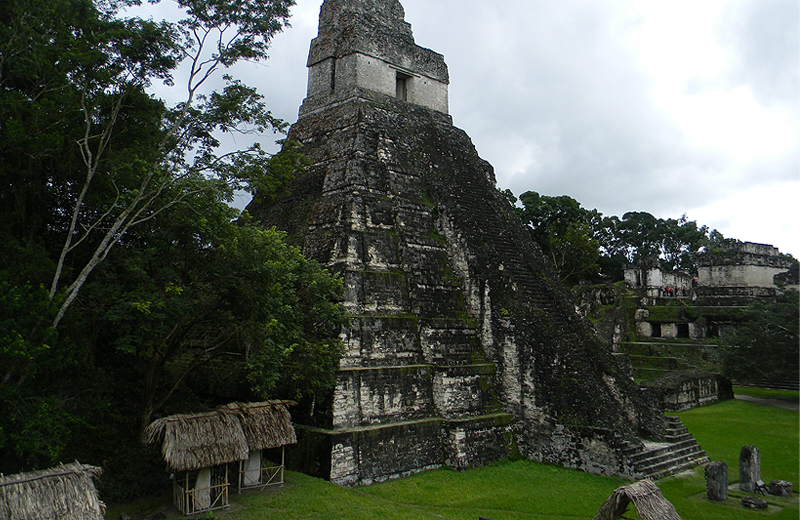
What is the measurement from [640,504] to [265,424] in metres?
5.38

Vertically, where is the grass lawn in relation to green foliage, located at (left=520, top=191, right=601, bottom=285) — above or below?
below

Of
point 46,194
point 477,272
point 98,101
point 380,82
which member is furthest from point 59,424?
point 380,82

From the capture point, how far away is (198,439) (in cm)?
766

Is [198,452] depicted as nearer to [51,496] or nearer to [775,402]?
[51,496]

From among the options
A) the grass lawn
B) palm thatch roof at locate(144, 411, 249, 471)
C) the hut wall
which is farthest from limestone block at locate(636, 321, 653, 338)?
palm thatch roof at locate(144, 411, 249, 471)

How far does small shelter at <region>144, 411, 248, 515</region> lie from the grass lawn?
0.29 meters

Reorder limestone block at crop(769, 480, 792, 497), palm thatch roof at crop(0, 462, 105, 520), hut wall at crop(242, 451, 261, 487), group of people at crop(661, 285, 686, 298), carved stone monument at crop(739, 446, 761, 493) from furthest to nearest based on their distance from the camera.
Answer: group of people at crop(661, 285, 686, 298) → carved stone monument at crop(739, 446, 761, 493) → limestone block at crop(769, 480, 792, 497) → hut wall at crop(242, 451, 261, 487) → palm thatch roof at crop(0, 462, 105, 520)

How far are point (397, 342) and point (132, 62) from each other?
661 cm

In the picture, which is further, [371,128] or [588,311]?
[588,311]

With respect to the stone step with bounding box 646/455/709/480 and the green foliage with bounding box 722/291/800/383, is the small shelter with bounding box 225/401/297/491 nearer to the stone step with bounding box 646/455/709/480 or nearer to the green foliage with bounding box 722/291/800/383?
the stone step with bounding box 646/455/709/480

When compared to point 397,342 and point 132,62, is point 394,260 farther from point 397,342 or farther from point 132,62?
point 132,62

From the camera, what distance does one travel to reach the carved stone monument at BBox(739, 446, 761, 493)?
9.56 meters

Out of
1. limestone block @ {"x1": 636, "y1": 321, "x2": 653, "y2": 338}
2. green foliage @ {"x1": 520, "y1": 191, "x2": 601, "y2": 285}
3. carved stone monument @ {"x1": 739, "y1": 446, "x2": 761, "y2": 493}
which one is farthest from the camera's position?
green foliage @ {"x1": 520, "y1": 191, "x2": 601, "y2": 285}

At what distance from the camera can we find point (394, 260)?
11.3 m
